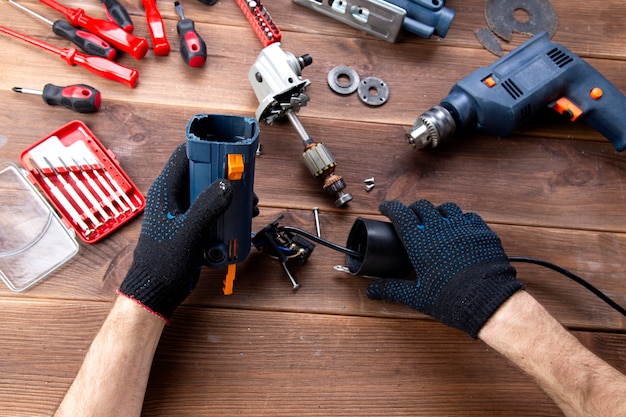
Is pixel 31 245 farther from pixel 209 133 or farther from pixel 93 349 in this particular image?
pixel 209 133

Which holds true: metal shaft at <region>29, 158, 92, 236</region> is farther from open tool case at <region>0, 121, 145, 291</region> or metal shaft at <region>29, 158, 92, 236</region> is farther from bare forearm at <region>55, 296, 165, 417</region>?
bare forearm at <region>55, 296, 165, 417</region>

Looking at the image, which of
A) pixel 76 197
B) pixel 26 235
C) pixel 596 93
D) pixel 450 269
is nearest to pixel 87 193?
pixel 76 197

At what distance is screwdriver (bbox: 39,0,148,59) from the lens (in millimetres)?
1103

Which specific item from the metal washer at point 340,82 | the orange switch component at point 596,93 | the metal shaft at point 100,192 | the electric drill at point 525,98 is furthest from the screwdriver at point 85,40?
the orange switch component at point 596,93

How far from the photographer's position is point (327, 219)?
3.44ft

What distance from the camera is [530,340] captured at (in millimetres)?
803

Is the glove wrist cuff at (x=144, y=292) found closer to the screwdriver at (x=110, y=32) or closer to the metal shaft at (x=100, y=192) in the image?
the metal shaft at (x=100, y=192)

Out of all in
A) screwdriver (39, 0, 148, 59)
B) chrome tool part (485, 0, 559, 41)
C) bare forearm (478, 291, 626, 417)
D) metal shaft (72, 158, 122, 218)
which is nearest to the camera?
bare forearm (478, 291, 626, 417)

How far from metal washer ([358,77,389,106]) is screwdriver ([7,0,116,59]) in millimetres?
603

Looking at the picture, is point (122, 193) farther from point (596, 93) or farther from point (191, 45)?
point (596, 93)

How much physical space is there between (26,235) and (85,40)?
0.47 m

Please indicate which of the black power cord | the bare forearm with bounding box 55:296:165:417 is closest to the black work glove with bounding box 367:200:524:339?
the black power cord

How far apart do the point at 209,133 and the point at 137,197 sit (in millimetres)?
303

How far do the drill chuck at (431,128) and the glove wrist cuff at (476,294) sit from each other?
1.08 feet
